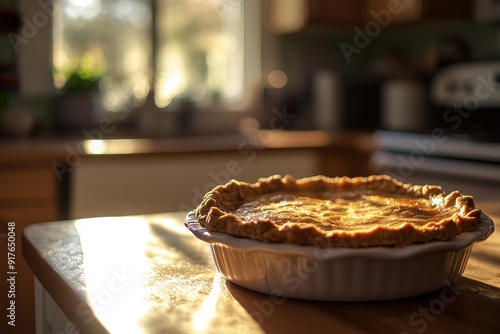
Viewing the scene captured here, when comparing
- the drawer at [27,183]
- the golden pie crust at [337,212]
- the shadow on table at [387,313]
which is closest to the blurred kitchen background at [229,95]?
the drawer at [27,183]

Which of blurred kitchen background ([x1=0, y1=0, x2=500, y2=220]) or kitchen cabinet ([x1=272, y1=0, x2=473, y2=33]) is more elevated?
kitchen cabinet ([x1=272, y1=0, x2=473, y2=33])

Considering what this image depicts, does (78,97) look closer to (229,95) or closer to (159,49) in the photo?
(159,49)

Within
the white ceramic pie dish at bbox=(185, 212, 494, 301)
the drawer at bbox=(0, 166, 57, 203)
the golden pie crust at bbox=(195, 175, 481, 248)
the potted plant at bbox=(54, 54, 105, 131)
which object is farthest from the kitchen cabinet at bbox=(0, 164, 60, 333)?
the white ceramic pie dish at bbox=(185, 212, 494, 301)

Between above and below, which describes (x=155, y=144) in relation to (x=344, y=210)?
below

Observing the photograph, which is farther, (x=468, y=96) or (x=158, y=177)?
(x=468, y=96)

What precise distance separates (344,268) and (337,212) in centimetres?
16

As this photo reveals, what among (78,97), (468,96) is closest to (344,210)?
(468,96)

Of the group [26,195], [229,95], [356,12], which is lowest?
[26,195]

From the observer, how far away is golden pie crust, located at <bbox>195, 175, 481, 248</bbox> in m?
0.74

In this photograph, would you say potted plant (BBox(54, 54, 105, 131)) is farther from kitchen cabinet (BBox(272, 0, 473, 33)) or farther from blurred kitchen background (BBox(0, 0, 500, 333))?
kitchen cabinet (BBox(272, 0, 473, 33))

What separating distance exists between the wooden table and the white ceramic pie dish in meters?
0.02

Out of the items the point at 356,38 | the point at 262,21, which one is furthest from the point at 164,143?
the point at 356,38

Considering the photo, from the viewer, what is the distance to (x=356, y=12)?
348 centimetres

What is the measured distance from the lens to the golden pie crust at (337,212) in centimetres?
74
